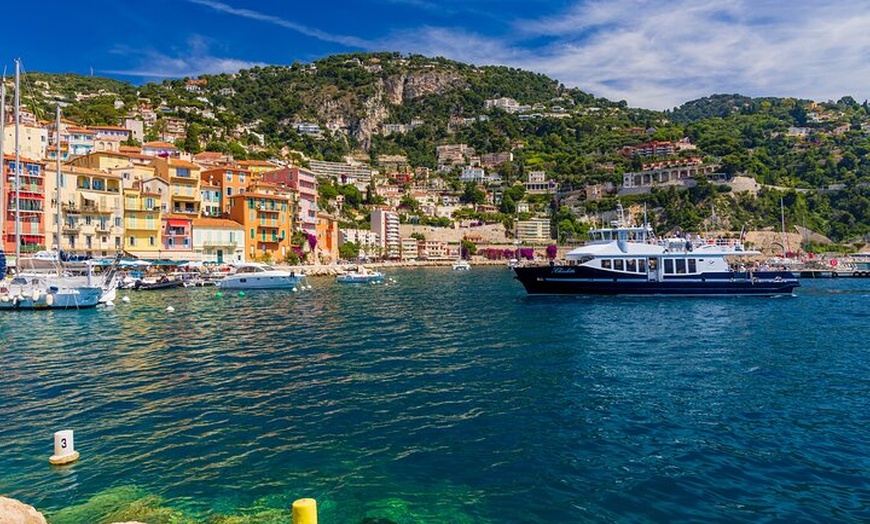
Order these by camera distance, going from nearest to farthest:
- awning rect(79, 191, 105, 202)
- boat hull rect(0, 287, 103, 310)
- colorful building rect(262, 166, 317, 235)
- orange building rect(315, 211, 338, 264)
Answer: boat hull rect(0, 287, 103, 310) → awning rect(79, 191, 105, 202) → colorful building rect(262, 166, 317, 235) → orange building rect(315, 211, 338, 264)

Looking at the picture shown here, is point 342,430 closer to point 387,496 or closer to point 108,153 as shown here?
point 387,496

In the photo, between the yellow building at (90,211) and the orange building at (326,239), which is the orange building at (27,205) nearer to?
the yellow building at (90,211)

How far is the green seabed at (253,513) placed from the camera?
677cm

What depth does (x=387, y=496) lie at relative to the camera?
746 cm

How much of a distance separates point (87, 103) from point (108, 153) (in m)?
66.8

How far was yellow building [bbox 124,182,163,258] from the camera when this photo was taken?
55906 millimetres

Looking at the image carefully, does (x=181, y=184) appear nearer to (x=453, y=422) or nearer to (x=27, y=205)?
(x=27, y=205)

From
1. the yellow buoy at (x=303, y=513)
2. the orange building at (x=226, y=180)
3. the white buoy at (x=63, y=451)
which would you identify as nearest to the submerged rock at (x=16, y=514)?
the yellow buoy at (x=303, y=513)

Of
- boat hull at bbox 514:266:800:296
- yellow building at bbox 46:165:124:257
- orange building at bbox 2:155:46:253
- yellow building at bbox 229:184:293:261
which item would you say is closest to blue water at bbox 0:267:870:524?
boat hull at bbox 514:266:800:296

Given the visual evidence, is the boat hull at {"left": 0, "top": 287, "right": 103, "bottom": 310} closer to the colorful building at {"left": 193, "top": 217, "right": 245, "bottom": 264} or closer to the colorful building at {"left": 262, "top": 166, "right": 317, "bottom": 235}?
the colorful building at {"left": 193, "top": 217, "right": 245, "bottom": 264}

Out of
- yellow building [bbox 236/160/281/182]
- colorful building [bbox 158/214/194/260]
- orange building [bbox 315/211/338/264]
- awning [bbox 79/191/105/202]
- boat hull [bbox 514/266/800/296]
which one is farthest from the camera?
orange building [bbox 315/211/338/264]

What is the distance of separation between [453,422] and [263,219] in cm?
6112

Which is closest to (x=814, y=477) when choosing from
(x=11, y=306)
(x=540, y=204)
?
(x=11, y=306)

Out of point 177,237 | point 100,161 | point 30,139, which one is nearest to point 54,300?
point 177,237
